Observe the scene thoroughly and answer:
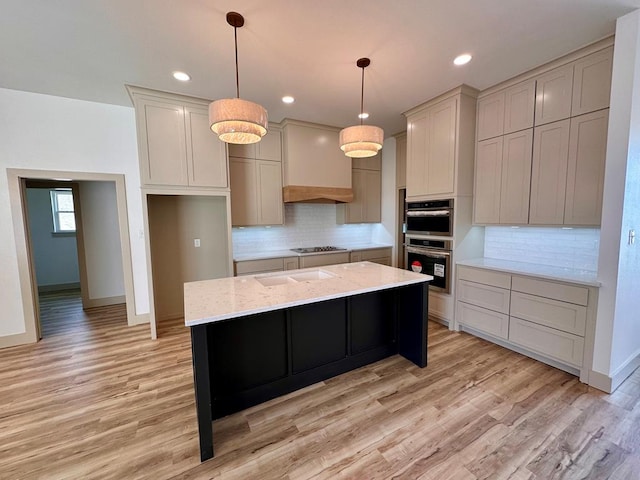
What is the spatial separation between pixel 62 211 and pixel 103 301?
2619 mm

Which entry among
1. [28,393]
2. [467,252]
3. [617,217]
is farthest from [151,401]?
[617,217]

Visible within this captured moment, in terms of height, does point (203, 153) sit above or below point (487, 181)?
above

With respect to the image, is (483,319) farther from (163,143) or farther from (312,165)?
(163,143)

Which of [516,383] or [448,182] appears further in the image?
[448,182]

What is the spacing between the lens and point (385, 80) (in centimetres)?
286

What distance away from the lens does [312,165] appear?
167 inches

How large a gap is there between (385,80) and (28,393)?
174 inches

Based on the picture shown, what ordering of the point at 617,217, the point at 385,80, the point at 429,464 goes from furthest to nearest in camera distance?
the point at 385,80 → the point at 617,217 → the point at 429,464

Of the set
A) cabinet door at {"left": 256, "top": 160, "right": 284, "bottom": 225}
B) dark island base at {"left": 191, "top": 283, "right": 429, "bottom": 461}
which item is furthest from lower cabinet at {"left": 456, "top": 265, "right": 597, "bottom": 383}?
cabinet door at {"left": 256, "top": 160, "right": 284, "bottom": 225}

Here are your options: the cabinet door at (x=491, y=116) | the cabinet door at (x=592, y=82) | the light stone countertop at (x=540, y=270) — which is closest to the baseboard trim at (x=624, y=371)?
the light stone countertop at (x=540, y=270)

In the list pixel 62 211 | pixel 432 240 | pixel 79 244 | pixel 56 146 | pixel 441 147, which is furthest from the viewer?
pixel 62 211

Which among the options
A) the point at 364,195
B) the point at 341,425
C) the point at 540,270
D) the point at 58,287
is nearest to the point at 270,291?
the point at 341,425

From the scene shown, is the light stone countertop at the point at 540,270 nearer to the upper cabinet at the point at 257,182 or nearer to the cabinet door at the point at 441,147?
the cabinet door at the point at 441,147

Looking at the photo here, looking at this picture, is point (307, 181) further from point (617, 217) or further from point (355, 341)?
point (617, 217)
